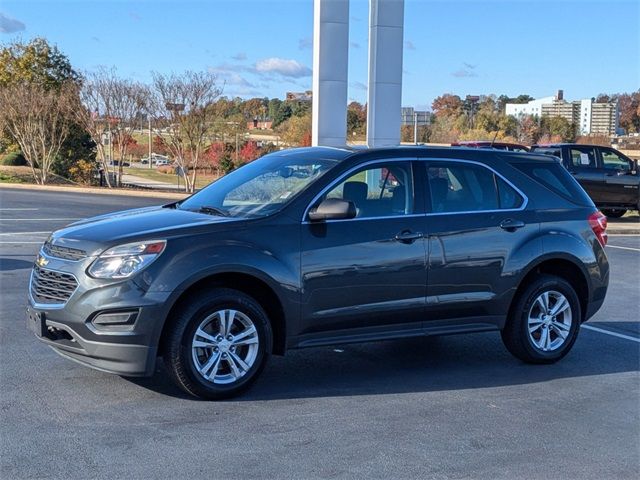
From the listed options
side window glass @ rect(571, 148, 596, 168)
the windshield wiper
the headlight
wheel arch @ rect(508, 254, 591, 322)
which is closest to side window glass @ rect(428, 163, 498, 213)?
wheel arch @ rect(508, 254, 591, 322)

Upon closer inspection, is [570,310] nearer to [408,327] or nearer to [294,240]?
[408,327]

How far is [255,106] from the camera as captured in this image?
70.2 m

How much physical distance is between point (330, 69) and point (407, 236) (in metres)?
16.1

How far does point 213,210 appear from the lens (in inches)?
248

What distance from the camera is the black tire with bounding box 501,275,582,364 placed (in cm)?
689

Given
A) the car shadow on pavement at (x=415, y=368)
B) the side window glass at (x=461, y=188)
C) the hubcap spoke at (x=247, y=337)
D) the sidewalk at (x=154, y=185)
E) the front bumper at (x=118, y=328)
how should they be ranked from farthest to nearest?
the sidewalk at (x=154, y=185)
the side window glass at (x=461, y=188)
the car shadow on pavement at (x=415, y=368)
the hubcap spoke at (x=247, y=337)
the front bumper at (x=118, y=328)

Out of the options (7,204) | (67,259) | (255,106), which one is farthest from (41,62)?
(67,259)

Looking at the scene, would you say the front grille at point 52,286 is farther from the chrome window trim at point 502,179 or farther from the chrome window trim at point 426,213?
the chrome window trim at point 502,179

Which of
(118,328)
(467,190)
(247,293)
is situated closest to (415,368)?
(467,190)

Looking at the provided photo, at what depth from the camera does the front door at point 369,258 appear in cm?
593

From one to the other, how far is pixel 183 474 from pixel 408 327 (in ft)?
8.47

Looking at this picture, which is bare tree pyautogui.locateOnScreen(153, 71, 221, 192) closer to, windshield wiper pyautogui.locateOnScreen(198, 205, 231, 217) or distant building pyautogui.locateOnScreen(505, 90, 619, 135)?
windshield wiper pyautogui.locateOnScreen(198, 205, 231, 217)

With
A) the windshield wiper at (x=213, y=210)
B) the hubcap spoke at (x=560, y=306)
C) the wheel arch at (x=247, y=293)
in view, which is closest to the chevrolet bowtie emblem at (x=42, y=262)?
the wheel arch at (x=247, y=293)

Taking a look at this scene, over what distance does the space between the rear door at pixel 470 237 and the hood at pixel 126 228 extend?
1.77 m
